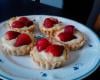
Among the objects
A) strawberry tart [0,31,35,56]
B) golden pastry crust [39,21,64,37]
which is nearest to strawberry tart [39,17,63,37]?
golden pastry crust [39,21,64,37]

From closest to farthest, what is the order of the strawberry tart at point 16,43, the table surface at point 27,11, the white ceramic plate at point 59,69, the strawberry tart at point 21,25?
1. the white ceramic plate at point 59,69
2. the strawberry tart at point 16,43
3. the strawberry tart at point 21,25
4. the table surface at point 27,11

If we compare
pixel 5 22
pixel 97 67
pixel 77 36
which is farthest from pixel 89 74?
pixel 5 22

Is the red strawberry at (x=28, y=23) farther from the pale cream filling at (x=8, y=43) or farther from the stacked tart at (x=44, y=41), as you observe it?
the pale cream filling at (x=8, y=43)

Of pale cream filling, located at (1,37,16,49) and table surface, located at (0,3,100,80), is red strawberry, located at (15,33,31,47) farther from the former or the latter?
table surface, located at (0,3,100,80)

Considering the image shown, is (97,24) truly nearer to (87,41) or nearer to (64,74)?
(87,41)

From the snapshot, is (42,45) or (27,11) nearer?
(42,45)

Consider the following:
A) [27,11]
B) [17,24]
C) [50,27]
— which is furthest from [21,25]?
[27,11]

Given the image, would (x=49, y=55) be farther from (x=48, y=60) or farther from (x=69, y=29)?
(x=69, y=29)

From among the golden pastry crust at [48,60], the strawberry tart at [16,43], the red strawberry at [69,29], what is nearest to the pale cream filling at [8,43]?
the strawberry tart at [16,43]
